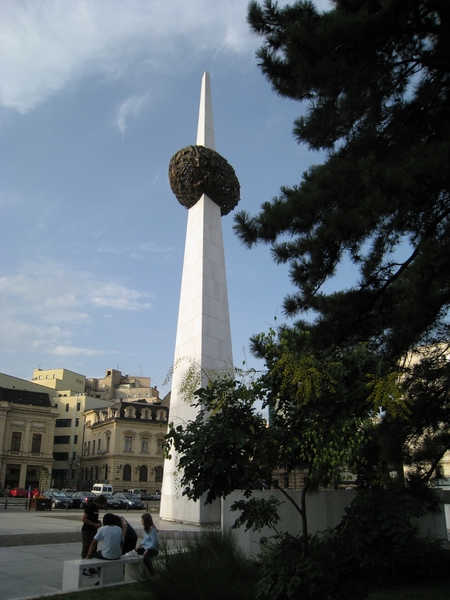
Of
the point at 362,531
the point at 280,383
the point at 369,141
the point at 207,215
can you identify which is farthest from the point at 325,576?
the point at 207,215

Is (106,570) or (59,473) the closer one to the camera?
(106,570)

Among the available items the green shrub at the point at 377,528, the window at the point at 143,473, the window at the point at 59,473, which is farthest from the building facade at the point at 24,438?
the green shrub at the point at 377,528

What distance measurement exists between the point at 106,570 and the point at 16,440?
65.0 metres

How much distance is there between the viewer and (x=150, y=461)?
6456 cm

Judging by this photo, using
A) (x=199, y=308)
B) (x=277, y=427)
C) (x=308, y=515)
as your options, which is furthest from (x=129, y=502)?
(x=277, y=427)

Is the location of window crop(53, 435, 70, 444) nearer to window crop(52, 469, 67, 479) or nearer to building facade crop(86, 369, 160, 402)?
window crop(52, 469, 67, 479)

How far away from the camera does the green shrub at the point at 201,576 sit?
6.12 metres

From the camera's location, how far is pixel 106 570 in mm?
8242

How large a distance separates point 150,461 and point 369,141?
6071 centimetres

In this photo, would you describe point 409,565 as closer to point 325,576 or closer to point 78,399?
point 325,576

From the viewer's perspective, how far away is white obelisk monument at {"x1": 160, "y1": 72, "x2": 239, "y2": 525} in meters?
18.3

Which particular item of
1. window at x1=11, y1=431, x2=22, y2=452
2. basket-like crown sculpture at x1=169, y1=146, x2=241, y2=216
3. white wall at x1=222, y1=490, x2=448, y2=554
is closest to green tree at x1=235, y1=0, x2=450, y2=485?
white wall at x1=222, y1=490, x2=448, y2=554

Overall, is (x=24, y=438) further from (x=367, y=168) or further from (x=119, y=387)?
(x=367, y=168)

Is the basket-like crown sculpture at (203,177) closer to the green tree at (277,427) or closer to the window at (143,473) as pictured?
the green tree at (277,427)
